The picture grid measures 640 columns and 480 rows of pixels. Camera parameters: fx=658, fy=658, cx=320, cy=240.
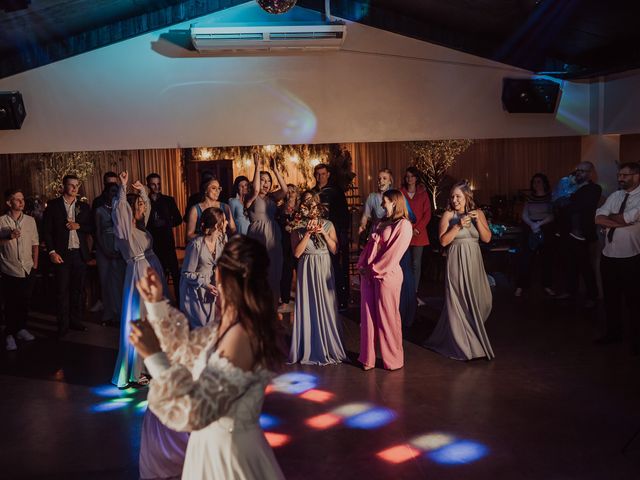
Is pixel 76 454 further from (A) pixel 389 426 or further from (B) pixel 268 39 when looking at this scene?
(B) pixel 268 39

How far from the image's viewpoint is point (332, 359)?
19.1 ft

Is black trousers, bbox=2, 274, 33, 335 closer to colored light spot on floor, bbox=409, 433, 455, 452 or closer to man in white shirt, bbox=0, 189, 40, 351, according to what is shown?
man in white shirt, bbox=0, 189, 40, 351

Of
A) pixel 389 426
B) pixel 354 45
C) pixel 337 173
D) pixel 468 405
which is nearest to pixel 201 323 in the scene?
pixel 389 426

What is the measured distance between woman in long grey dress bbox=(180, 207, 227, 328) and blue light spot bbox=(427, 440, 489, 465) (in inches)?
73.4

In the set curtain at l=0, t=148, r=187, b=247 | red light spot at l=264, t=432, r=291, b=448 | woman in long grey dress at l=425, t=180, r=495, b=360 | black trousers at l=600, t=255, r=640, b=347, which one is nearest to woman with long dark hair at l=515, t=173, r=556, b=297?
black trousers at l=600, t=255, r=640, b=347

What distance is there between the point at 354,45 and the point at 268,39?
48.5 inches

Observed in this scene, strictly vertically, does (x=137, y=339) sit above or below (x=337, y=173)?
below

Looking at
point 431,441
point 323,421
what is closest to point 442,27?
point 323,421

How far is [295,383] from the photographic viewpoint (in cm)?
529

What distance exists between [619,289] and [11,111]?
23.9ft

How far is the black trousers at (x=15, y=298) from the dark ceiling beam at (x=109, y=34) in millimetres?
3321

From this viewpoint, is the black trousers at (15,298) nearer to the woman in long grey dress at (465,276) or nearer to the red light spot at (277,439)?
the red light spot at (277,439)

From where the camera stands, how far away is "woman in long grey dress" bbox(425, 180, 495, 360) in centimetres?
577

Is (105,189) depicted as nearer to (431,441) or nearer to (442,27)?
(442,27)
